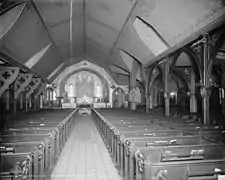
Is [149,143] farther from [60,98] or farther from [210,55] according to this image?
[60,98]

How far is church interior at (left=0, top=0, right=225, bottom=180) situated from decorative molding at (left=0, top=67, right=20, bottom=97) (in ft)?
0.10

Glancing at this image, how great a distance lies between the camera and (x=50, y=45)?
1207 centimetres

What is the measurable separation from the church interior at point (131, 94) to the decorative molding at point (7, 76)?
3 cm

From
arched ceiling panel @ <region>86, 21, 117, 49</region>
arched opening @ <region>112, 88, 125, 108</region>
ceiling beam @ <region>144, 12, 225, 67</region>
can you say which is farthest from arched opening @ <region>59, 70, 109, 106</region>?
ceiling beam @ <region>144, 12, 225, 67</region>

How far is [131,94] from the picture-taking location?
14.2 meters

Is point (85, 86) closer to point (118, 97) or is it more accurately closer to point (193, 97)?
point (118, 97)

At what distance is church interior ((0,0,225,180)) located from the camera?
277cm

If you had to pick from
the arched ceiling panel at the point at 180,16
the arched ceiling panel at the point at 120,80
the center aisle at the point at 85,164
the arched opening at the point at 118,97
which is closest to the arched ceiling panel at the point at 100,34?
the arched ceiling panel at the point at 180,16

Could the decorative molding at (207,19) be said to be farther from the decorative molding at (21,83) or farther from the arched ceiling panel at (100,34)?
the decorative molding at (21,83)

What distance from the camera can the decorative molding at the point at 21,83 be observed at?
10.1 m

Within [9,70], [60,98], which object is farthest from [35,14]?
[60,98]

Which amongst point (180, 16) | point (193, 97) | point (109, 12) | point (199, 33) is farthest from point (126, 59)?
point (199, 33)

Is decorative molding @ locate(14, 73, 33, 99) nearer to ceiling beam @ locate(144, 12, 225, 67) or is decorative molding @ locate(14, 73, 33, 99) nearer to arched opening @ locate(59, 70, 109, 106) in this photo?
ceiling beam @ locate(144, 12, 225, 67)

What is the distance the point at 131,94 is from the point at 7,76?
25.6 ft
